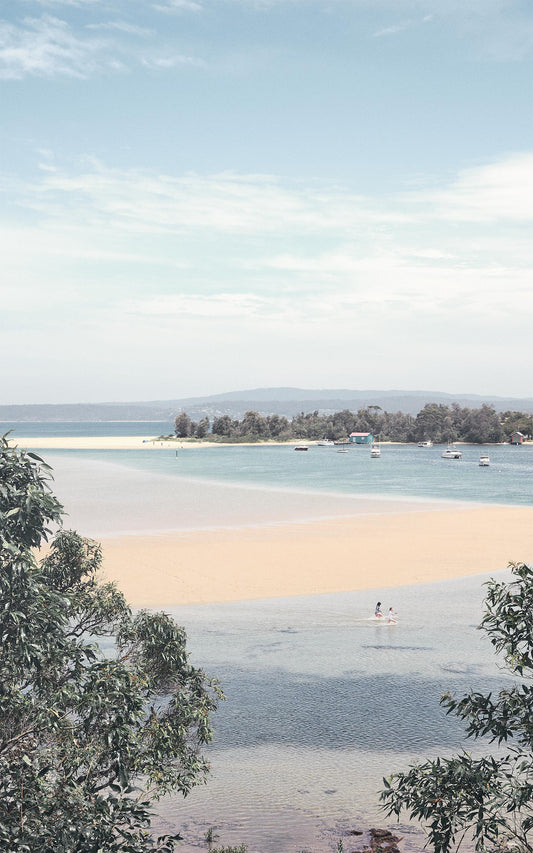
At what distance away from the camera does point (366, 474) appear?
143m

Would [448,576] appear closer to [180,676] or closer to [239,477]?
[180,676]

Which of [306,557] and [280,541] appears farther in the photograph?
[280,541]

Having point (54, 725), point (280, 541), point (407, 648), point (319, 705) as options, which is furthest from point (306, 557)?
point (54, 725)

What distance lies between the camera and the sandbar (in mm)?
47844

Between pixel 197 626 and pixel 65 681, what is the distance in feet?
82.3

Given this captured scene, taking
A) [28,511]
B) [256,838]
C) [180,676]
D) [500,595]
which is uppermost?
[28,511]

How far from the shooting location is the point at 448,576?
52.2 metres

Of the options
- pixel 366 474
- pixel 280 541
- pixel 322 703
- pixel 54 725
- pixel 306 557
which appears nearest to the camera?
pixel 54 725

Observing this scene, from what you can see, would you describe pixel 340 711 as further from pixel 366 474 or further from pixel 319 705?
pixel 366 474

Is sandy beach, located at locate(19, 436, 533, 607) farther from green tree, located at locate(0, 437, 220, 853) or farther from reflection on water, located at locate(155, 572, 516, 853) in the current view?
green tree, located at locate(0, 437, 220, 853)

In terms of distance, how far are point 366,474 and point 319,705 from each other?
4577 inches

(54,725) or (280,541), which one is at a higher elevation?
(54,725)

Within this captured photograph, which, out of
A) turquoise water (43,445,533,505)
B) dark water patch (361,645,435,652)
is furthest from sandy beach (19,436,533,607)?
turquoise water (43,445,533,505)

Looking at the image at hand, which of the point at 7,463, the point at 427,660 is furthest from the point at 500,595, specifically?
the point at 427,660
